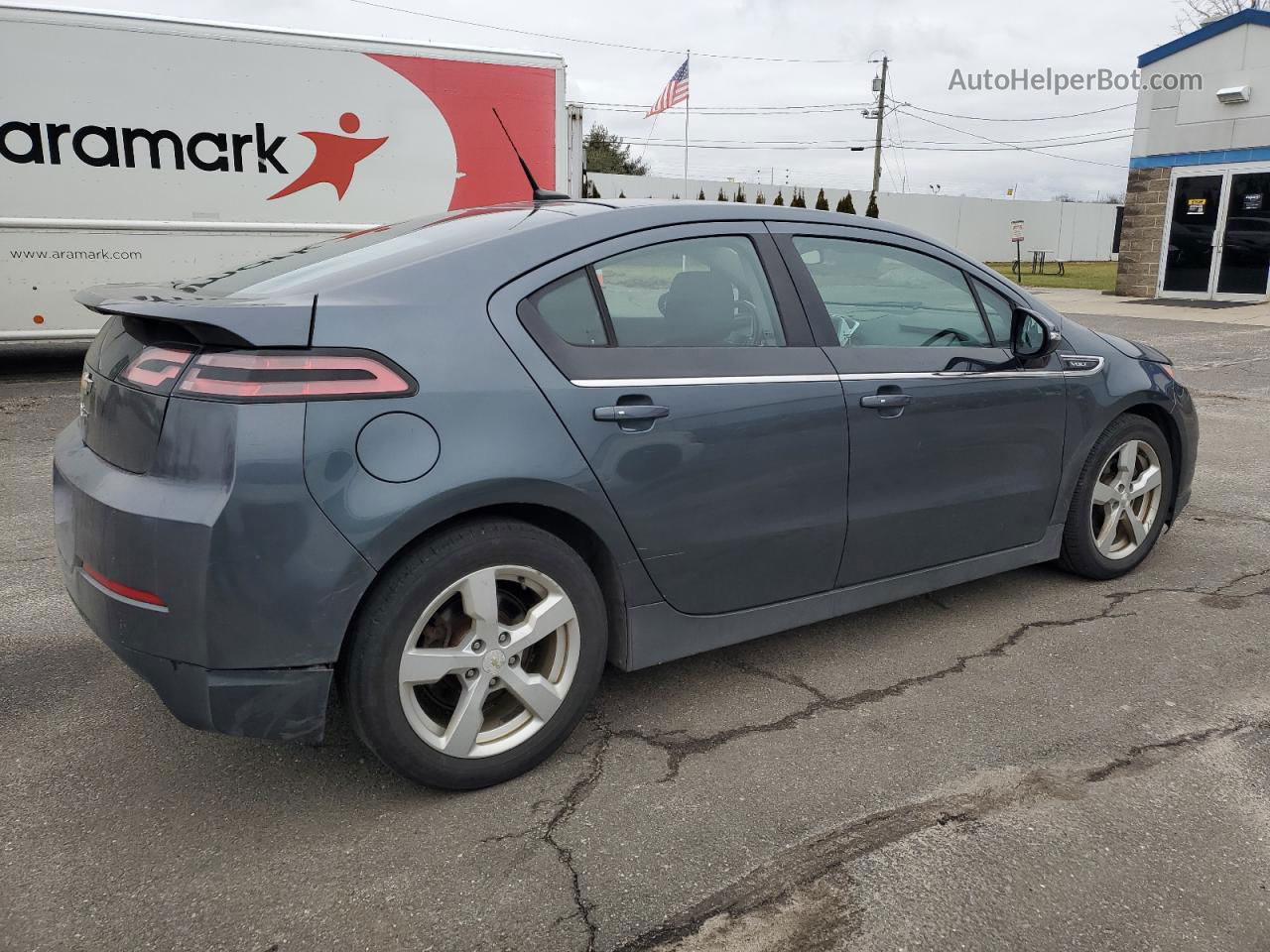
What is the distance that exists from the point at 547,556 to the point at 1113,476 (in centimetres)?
274

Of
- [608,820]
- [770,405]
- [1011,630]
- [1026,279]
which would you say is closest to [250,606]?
[608,820]

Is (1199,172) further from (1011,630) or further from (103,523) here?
(103,523)

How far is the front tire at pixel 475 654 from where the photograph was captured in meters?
2.38

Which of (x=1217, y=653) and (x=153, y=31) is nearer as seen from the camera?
(x=1217, y=653)

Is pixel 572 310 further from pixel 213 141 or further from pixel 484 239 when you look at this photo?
pixel 213 141

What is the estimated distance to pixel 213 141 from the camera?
9.34 m

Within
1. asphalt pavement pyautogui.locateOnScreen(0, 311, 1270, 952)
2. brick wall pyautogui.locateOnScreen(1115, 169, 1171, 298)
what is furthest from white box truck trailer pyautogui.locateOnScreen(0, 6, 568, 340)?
brick wall pyautogui.locateOnScreen(1115, 169, 1171, 298)

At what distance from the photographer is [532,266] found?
2.69 metres

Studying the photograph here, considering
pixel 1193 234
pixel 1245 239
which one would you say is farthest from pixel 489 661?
pixel 1193 234

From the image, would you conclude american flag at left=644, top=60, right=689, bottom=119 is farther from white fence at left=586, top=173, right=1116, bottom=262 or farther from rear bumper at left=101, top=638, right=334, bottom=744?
rear bumper at left=101, top=638, right=334, bottom=744

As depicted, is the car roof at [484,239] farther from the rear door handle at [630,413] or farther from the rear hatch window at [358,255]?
the rear door handle at [630,413]

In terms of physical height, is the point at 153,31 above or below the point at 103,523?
above

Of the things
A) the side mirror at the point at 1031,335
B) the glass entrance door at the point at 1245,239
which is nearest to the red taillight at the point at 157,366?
the side mirror at the point at 1031,335

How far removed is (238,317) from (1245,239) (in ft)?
70.6
